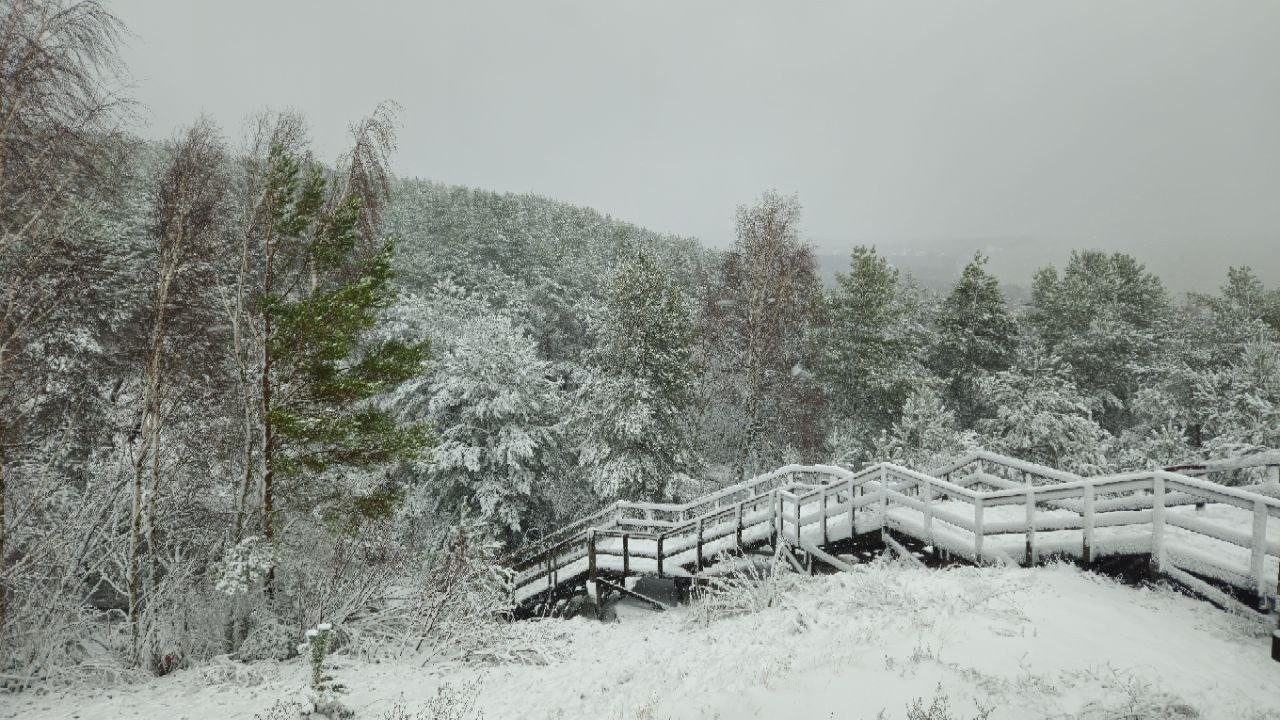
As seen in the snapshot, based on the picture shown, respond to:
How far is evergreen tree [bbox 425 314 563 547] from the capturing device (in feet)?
61.1

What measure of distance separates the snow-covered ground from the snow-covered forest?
1.53 ft

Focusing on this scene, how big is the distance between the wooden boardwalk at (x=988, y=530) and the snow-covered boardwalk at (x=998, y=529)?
0.06 feet

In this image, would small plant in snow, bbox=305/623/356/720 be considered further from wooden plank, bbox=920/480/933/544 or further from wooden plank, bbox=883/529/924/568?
wooden plank, bbox=920/480/933/544

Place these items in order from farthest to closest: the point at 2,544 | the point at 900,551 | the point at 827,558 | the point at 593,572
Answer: the point at 593,572
the point at 827,558
the point at 900,551
the point at 2,544

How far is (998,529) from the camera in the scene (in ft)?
27.8

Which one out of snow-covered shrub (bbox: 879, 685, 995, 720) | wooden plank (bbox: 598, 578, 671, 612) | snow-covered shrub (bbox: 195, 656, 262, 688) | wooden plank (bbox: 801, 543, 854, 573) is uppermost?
snow-covered shrub (bbox: 879, 685, 995, 720)

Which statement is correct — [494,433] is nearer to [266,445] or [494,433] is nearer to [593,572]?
[593,572]

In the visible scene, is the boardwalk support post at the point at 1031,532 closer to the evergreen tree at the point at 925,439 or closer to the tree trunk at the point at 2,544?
the evergreen tree at the point at 925,439

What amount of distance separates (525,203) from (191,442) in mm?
61634

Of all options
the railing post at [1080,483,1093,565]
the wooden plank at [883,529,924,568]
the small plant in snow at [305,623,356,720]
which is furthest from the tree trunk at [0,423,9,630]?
the railing post at [1080,483,1093,565]

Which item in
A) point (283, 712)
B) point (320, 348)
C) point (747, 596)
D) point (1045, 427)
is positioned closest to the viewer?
point (283, 712)

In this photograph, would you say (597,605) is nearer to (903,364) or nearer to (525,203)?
(903,364)

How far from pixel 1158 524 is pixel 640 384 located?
528 inches

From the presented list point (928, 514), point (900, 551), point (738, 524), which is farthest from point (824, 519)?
point (928, 514)
